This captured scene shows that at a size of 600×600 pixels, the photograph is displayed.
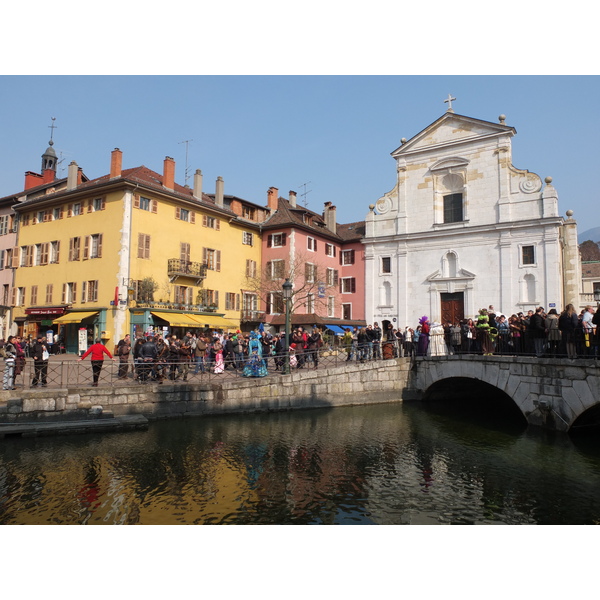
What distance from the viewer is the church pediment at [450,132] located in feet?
102

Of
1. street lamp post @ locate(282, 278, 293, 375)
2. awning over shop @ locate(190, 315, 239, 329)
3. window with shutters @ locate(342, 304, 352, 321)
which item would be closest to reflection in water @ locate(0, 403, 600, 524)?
street lamp post @ locate(282, 278, 293, 375)

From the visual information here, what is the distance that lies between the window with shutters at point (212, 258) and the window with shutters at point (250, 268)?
340 cm

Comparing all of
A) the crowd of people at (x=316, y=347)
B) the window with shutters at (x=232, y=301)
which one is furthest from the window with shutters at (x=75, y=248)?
the window with shutters at (x=232, y=301)

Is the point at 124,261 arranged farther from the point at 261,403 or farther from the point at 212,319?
the point at 261,403

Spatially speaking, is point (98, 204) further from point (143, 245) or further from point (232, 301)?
point (232, 301)

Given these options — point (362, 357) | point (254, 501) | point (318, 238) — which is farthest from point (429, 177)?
point (254, 501)

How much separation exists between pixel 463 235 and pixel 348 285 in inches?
504

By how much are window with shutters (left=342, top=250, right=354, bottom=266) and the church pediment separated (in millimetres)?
10943

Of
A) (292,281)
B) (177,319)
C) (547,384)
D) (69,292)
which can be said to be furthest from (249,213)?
(547,384)

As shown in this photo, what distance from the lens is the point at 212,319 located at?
33.3 metres

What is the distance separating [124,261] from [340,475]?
22.5 m

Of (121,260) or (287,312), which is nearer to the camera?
(287,312)

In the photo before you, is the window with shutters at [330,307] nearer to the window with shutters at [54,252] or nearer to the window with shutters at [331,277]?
the window with shutters at [331,277]

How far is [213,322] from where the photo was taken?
33125 mm
